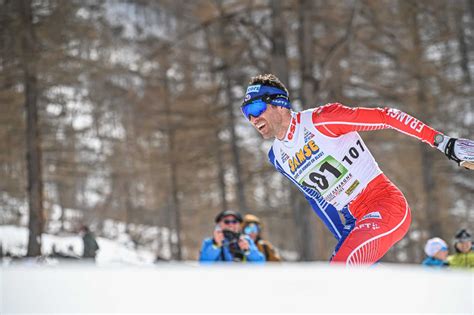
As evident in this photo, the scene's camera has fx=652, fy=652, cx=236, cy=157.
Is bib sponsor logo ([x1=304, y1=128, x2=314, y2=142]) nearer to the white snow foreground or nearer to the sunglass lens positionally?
the sunglass lens

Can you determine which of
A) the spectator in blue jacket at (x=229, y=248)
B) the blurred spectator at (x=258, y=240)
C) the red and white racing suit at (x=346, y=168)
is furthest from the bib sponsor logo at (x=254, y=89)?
the blurred spectator at (x=258, y=240)

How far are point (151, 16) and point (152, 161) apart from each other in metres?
4.43

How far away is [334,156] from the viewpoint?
12.8 feet

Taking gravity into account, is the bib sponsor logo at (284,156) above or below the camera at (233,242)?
above

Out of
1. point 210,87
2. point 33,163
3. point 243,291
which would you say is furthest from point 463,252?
point 210,87

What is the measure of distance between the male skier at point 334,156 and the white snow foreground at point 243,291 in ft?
6.54

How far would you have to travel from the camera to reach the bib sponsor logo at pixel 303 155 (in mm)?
3904

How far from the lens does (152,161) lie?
20.0m

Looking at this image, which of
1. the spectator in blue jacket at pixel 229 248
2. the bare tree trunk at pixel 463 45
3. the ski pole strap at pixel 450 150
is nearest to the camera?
the ski pole strap at pixel 450 150

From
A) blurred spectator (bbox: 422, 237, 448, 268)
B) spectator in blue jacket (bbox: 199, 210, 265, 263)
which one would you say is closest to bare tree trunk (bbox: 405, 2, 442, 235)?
blurred spectator (bbox: 422, 237, 448, 268)

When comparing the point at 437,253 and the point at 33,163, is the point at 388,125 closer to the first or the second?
the point at 437,253

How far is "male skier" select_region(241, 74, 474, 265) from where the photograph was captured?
3705mm

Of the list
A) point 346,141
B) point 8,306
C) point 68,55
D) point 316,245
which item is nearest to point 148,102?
point 68,55

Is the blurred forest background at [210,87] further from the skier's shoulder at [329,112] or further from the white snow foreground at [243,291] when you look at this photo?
the white snow foreground at [243,291]
